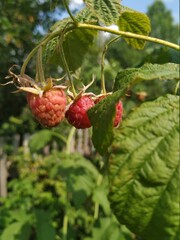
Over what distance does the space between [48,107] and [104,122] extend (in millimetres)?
253

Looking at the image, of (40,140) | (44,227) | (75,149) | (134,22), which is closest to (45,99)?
(134,22)

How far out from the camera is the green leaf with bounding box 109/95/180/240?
720mm

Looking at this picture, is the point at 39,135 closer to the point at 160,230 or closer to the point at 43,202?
the point at 43,202

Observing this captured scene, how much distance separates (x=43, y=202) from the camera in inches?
212

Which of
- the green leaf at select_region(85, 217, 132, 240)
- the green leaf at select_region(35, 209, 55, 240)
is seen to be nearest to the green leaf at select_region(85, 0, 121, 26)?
the green leaf at select_region(35, 209, 55, 240)

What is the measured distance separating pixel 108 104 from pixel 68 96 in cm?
31

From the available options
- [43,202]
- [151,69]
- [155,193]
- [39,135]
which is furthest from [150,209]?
[43,202]

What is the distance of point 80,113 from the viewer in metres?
1.09

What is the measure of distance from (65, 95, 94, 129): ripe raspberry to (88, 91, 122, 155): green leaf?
17cm

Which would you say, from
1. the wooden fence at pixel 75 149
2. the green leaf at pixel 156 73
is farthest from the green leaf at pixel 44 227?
the wooden fence at pixel 75 149

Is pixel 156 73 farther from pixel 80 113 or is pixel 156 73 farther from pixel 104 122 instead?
pixel 80 113

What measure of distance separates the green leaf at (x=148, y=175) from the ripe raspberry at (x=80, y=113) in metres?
0.31

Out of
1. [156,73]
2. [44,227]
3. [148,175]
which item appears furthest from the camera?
[44,227]

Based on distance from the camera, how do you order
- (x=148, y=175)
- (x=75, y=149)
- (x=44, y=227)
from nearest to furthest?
(x=148, y=175) → (x=44, y=227) → (x=75, y=149)
